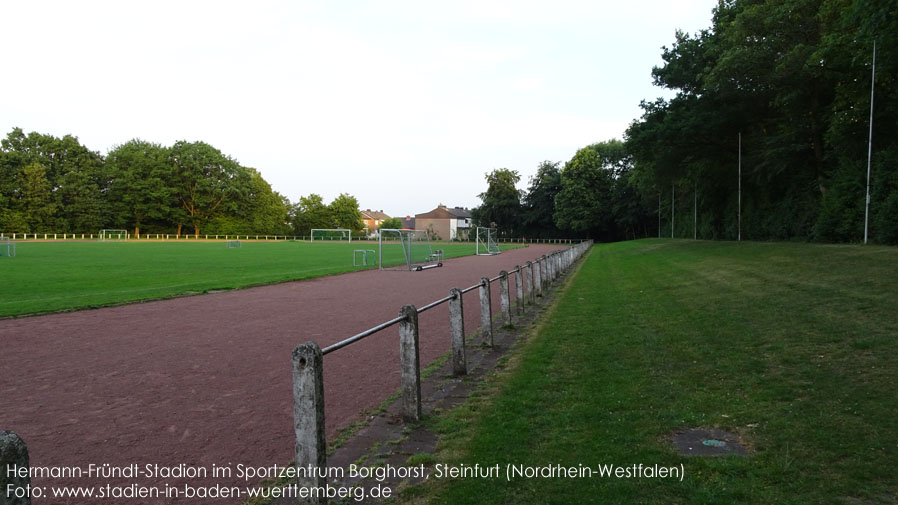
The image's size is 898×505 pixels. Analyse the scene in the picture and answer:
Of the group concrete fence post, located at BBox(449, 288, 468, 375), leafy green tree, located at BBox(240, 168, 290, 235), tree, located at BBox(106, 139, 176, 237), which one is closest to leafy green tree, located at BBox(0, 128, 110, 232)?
tree, located at BBox(106, 139, 176, 237)

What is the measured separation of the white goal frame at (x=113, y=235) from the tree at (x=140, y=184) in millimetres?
2586

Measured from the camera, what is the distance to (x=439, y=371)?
276 inches

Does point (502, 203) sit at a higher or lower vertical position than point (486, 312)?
higher

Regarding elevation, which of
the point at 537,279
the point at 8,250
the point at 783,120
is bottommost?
the point at 537,279

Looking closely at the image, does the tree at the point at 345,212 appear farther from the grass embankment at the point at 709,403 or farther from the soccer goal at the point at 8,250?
the grass embankment at the point at 709,403

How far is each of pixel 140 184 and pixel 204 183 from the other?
8528 mm

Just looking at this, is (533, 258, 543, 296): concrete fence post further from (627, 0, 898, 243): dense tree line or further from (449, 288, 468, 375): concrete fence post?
(627, 0, 898, 243): dense tree line

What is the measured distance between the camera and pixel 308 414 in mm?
3340

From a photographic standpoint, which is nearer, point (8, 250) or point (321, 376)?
point (321, 376)

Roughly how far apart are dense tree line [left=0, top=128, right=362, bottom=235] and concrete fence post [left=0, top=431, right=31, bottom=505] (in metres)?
81.8

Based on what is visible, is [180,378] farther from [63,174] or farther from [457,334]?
[63,174]

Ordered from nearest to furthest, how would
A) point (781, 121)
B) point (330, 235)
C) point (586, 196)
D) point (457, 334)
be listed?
1. point (457, 334)
2. point (781, 121)
3. point (586, 196)
4. point (330, 235)

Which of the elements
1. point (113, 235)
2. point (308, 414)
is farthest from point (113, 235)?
point (308, 414)

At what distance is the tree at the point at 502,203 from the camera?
95688 millimetres
